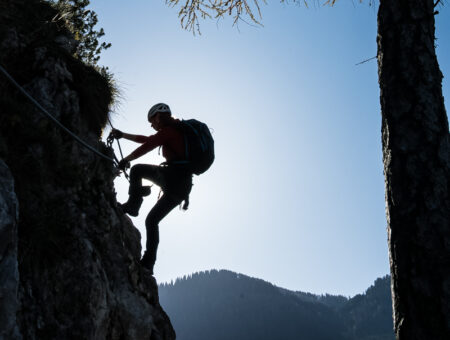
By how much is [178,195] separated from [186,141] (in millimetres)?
900

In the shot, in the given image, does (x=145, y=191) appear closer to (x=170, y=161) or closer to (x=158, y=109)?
(x=170, y=161)

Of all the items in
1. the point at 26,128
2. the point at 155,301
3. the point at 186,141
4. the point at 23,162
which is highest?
the point at 186,141

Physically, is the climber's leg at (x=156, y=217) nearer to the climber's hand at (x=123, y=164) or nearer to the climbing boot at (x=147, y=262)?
the climbing boot at (x=147, y=262)

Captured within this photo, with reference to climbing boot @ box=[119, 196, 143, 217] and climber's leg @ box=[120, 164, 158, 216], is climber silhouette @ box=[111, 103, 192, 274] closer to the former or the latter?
climber's leg @ box=[120, 164, 158, 216]

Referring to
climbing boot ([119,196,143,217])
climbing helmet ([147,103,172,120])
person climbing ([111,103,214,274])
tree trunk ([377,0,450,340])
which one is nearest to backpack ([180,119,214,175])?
person climbing ([111,103,214,274])

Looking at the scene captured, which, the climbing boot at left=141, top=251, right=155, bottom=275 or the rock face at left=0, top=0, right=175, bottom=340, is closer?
the rock face at left=0, top=0, right=175, bottom=340

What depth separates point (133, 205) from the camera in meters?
6.59

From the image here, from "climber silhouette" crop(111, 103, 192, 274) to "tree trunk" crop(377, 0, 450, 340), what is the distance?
3.30 meters

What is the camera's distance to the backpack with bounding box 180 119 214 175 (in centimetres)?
599

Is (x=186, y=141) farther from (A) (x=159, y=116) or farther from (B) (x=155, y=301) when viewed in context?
(B) (x=155, y=301)

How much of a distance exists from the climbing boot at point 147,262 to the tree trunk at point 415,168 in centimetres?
423

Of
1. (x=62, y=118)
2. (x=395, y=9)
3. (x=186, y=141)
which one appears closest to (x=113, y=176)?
(x=62, y=118)

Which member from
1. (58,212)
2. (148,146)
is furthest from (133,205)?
(58,212)

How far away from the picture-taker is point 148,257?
253 inches
